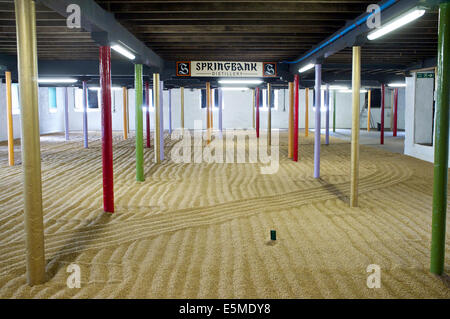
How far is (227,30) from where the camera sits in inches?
307

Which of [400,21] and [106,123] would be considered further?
[106,123]

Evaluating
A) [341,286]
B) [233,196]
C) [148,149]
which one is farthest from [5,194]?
[148,149]

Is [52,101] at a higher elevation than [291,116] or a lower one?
higher

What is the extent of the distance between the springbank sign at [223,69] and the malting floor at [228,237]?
3280 mm

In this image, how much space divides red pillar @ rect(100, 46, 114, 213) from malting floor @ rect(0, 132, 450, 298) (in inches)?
12.8

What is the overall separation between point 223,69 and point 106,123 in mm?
6105

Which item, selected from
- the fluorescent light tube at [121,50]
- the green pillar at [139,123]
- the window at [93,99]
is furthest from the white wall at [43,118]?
the fluorescent light tube at [121,50]

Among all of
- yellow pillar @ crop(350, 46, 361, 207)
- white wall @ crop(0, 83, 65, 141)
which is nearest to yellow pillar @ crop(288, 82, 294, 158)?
yellow pillar @ crop(350, 46, 361, 207)

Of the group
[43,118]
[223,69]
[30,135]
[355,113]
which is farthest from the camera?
[43,118]

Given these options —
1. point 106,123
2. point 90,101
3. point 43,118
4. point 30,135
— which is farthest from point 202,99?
point 30,135

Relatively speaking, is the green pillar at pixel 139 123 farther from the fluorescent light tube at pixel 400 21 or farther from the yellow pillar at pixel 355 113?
the fluorescent light tube at pixel 400 21

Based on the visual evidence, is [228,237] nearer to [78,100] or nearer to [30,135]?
[30,135]

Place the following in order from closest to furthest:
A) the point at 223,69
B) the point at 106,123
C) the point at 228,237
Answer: the point at 228,237
the point at 106,123
the point at 223,69

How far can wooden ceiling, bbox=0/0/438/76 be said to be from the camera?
6.27 meters
